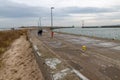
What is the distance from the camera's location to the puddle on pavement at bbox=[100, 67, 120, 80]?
793 cm

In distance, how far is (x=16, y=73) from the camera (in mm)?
13109

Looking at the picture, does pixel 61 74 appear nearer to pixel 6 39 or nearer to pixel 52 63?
pixel 52 63

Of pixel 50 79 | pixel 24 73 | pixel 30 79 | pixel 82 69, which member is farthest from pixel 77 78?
pixel 24 73

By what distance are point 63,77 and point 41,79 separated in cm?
245

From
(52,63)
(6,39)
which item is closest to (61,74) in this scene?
(52,63)

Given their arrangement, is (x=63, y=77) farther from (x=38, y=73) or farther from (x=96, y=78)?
(x=38, y=73)

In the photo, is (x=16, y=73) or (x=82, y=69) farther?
(x=16, y=73)

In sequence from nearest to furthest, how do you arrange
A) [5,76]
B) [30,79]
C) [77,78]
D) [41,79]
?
[77,78]
[41,79]
[30,79]
[5,76]

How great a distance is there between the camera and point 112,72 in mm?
8711

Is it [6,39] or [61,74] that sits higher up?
[61,74]

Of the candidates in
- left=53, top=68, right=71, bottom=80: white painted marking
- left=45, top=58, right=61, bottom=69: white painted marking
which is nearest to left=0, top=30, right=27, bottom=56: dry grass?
left=45, top=58, right=61, bottom=69: white painted marking

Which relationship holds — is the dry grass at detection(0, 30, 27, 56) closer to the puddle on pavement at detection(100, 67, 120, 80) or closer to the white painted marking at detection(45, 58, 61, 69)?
the white painted marking at detection(45, 58, 61, 69)

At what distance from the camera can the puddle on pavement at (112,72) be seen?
793 centimetres

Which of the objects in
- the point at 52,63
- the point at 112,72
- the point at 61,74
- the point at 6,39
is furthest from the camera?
the point at 6,39
